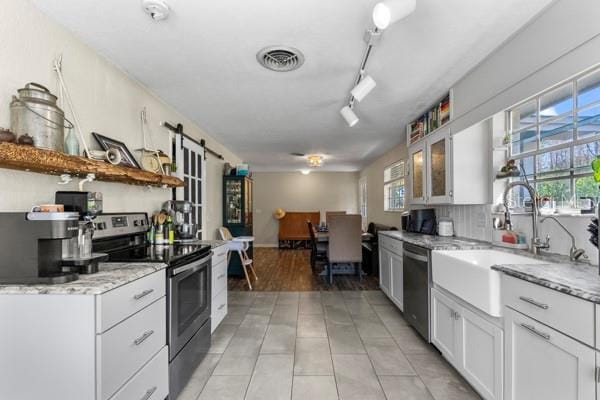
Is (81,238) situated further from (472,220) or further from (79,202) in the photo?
(472,220)

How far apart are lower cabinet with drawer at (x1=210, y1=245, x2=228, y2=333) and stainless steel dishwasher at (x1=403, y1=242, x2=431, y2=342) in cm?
187

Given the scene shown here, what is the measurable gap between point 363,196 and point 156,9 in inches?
308

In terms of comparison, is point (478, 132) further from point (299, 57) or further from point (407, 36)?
point (299, 57)

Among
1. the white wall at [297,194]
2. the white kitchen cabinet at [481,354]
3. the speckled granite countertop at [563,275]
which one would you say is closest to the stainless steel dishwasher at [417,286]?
the white kitchen cabinet at [481,354]

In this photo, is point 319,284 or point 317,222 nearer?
point 319,284

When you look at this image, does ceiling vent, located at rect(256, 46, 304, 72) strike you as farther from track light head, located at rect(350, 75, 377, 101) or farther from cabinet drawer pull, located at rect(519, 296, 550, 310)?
cabinet drawer pull, located at rect(519, 296, 550, 310)

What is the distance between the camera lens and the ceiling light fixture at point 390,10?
137 centimetres

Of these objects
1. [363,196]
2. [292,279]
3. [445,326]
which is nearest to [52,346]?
[445,326]

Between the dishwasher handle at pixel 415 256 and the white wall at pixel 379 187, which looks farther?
the white wall at pixel 379 187

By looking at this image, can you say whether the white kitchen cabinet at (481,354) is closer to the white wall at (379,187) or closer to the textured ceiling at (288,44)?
the textured ceiling at (288,44)

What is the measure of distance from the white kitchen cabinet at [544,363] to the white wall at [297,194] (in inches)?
310

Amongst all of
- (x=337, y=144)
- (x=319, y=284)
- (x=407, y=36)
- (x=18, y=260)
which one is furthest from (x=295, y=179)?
(x=18, y=260)

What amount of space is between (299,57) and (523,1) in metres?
1.34

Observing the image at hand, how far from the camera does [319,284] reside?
4.57 m
